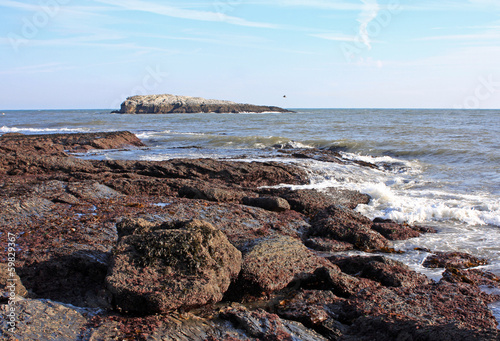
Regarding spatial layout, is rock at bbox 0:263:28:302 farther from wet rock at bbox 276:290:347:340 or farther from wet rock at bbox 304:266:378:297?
wet rock at bbox 304:266:378:297

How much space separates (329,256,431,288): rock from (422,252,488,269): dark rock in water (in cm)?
91

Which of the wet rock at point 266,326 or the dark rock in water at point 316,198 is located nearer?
the wet rock at point 266,326

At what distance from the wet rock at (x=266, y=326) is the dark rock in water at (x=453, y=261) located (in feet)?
10.4

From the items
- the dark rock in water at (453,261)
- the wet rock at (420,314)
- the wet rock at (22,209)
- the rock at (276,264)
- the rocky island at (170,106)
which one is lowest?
the dark rock in water at (453,261)

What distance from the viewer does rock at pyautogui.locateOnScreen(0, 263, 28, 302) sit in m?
3.62

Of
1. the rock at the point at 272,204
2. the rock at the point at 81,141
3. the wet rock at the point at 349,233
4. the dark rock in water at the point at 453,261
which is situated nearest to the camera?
the dark rock in water at the point at 453,261

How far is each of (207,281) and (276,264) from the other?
1.11 metres

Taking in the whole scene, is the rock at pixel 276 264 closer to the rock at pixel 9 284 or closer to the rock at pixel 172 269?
the rock at pixel 172 269

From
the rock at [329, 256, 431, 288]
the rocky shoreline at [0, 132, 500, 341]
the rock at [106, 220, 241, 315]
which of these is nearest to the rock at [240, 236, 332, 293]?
the rocky shoreline at [0, 132, 500, 341]

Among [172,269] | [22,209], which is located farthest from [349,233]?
[22,209]

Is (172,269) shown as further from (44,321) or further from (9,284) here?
(9,284)

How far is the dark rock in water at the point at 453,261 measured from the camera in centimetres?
605

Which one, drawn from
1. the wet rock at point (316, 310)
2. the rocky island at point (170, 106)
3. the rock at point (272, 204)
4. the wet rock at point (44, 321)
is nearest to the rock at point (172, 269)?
the wet rock at point (44, 321)

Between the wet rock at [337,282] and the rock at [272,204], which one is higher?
the rock at [272,204]
